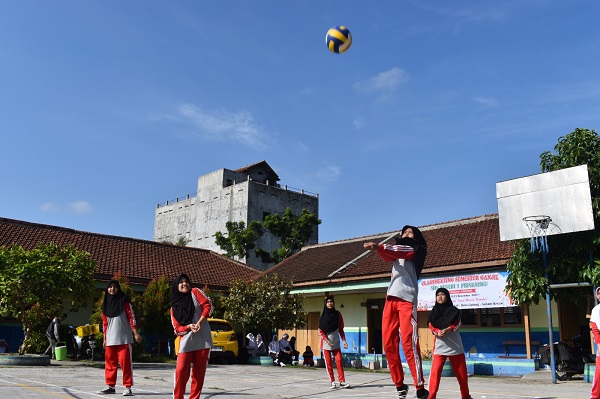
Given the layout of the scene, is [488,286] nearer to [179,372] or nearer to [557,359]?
[557,359]

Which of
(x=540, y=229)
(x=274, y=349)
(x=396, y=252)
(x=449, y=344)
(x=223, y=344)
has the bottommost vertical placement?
(x=274, y=349)

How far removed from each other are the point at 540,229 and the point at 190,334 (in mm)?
9226

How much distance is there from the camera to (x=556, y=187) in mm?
13375

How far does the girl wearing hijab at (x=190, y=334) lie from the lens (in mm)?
7109

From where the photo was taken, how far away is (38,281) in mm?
15539

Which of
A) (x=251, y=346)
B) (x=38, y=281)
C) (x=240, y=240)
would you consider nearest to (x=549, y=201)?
(x=38, y=281)

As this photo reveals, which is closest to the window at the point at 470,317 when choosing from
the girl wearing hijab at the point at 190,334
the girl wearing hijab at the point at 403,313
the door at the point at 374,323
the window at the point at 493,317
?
the window at the point at 493,317

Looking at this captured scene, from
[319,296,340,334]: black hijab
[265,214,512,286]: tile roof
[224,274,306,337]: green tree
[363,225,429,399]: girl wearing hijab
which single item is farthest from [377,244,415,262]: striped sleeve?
[224,274,306,337]: green tree

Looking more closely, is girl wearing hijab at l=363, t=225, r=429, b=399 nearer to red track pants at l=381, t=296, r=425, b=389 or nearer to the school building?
red track pants at l=381, t=296, r=425, b=389

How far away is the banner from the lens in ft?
58.9

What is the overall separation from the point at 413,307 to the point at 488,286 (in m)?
11.8

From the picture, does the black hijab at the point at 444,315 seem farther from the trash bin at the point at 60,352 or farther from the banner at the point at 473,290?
the trash bin at the point at 60,352

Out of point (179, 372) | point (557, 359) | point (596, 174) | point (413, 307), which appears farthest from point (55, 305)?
point (596, 174)

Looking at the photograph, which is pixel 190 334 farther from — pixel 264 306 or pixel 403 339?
pixel 264 306
